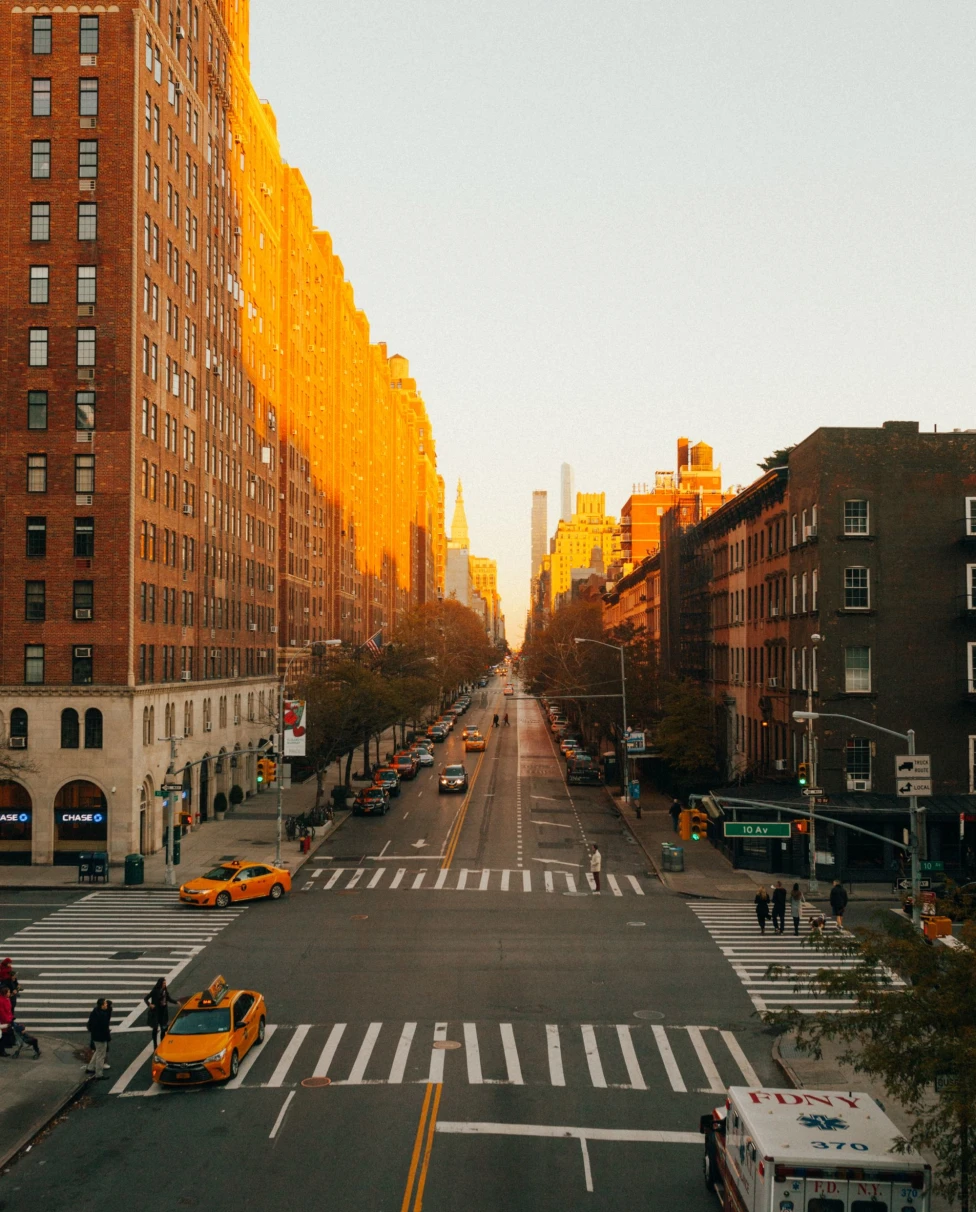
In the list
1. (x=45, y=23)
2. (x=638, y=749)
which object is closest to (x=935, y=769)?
(x=638, y=749)

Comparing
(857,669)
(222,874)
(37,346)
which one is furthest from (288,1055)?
(37,346)

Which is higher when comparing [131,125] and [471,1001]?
[131,125]

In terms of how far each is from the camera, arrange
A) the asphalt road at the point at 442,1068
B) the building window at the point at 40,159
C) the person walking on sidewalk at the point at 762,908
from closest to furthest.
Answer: the asphalt road at the point at 442,1068 < the person walking on sidewalk at the point at 762,908 < the building window at the point at 40,159

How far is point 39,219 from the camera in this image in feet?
172

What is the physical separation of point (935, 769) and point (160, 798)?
36473mm

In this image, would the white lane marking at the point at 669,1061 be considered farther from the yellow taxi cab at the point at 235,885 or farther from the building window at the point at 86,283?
the building window at the point at 86,283

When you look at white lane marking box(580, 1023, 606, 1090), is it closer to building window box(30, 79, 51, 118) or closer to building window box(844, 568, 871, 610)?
building window box(844, 568, 871, 610)

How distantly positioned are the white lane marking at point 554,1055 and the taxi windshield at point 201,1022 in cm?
683

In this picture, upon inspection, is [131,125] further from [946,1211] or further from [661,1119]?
[946,1211]

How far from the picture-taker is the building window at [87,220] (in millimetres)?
52406

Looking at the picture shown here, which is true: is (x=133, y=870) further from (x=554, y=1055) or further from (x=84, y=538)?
(x=554, y=1055)

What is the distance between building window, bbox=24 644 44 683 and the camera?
50.4 m

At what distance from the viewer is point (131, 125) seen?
52.8 metres

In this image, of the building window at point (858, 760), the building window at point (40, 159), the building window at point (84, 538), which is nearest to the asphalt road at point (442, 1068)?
the building window at point (858, 760)
